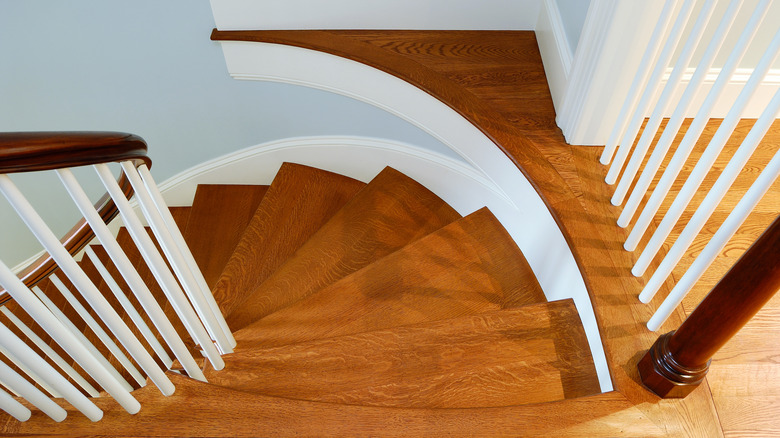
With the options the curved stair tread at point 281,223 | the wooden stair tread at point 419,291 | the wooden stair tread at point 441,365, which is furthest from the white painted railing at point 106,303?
the curved stair tread at point 281,223

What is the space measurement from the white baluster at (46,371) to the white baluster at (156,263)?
27 centimetres

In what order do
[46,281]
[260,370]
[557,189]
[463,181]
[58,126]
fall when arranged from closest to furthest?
[260,370] < [557,189] < [463,181] < [58,126] < [46,281]

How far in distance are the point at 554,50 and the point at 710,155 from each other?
1.03 metres

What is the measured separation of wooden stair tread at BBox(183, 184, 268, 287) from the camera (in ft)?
9.32

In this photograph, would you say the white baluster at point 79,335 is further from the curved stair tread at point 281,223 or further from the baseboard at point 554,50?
the baseboard at point 554,50

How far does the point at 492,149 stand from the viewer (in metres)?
2.12

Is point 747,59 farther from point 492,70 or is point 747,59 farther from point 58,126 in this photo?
point 58,126

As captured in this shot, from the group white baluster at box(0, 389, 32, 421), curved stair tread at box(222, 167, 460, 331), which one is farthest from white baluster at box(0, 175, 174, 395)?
curved stair tread at box(222, 167, 460, 331)

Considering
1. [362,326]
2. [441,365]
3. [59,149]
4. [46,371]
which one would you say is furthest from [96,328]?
[441,365]

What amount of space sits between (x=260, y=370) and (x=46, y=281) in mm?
2098

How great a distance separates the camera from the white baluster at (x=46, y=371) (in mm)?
1046

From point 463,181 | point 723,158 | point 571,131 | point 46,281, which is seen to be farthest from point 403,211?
point 46,281

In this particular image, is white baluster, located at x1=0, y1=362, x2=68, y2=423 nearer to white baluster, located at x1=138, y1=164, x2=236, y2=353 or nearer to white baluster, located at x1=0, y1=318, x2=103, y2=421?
white baluster, located at x1=0, y1=318, x2=103, y2=421

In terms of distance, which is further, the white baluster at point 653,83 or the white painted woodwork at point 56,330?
the white baluster at point 653,83
